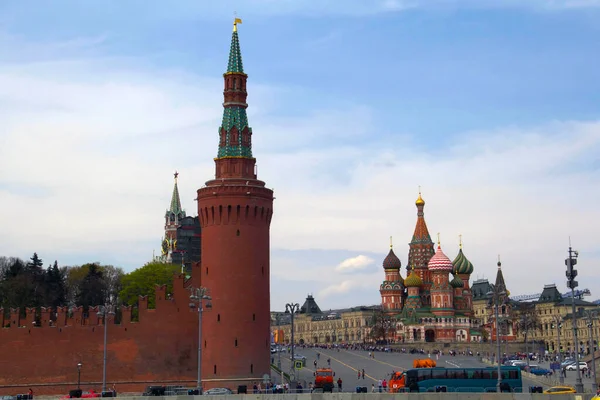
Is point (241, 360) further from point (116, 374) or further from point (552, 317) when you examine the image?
point (552, 317)

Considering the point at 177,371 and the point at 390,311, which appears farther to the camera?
the point at 390,311

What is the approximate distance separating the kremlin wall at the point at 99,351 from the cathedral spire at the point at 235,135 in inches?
369

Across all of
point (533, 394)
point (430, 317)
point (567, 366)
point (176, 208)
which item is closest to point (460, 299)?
point (430, 317)

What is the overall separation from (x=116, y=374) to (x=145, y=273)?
147 feet

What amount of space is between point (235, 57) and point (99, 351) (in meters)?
25.7

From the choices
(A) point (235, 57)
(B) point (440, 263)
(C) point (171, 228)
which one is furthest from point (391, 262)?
(A) point (235, 57)

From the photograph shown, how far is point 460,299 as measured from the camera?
175125mm

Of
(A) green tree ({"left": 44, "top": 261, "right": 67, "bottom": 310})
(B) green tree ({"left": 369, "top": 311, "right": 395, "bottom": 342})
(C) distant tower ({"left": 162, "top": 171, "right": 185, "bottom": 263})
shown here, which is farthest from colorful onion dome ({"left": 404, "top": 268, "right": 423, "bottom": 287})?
(A) green tree ({"left": 44, "top": 261, "right": 67, "bottom": 310})

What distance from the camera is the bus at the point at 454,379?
201 ft

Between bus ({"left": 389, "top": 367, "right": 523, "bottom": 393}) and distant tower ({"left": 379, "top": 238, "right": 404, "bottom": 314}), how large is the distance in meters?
114

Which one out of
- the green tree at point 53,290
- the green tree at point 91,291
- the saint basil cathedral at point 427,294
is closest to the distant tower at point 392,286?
the saint basil cathedral at point 427,294

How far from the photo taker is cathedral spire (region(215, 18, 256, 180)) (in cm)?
7231

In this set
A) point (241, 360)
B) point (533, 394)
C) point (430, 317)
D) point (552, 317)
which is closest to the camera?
point (533, 394)

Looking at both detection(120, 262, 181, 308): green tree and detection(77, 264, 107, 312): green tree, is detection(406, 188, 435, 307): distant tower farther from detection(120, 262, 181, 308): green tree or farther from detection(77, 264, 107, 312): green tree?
detection(120, 262, 181, 308): green tree
